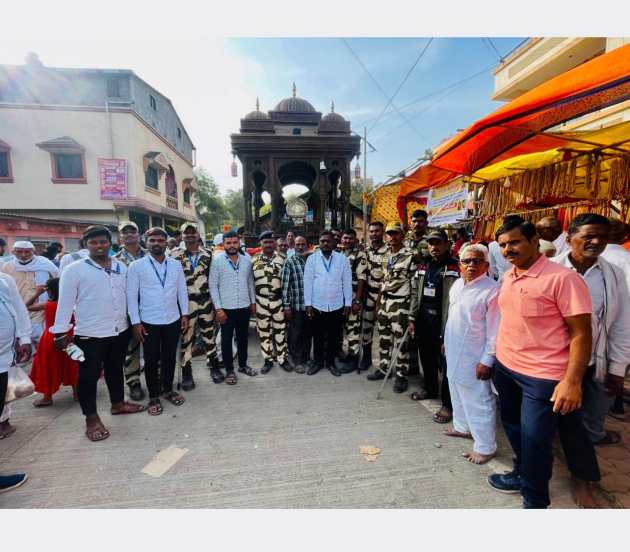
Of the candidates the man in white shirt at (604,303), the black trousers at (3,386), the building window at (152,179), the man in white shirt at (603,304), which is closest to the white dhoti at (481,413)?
the man in white shirt at (603,304)

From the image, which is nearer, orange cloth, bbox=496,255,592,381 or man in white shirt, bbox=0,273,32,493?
orange cloth, bbox=496,255,592,381

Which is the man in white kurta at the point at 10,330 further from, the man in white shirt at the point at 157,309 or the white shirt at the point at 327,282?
the white shirt at the point at 327,282

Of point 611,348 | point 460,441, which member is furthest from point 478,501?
point 611,348

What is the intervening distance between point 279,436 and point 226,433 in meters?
0.50

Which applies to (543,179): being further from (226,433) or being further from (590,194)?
(226,433)

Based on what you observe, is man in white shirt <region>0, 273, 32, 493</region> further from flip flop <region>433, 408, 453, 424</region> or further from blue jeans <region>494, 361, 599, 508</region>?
blue jeans <region>494, 361, 599, 508</region>

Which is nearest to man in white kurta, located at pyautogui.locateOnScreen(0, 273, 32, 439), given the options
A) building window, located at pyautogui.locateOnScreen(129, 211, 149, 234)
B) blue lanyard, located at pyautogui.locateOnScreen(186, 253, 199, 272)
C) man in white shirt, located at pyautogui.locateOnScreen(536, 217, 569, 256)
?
blue lanyard, located at pyautogui.locateOnScreen(186, 253, 199, 272)

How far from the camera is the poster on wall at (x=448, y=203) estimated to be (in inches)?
185

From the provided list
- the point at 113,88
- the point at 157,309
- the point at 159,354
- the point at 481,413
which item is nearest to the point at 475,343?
the point at 481,413

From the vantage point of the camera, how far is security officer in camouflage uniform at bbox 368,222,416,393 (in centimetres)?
362

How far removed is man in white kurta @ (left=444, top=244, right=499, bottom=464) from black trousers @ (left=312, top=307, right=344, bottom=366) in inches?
70.7

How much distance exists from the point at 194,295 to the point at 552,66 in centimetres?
1054

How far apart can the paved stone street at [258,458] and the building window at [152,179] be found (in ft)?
61.9

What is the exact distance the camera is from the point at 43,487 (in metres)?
2.27
